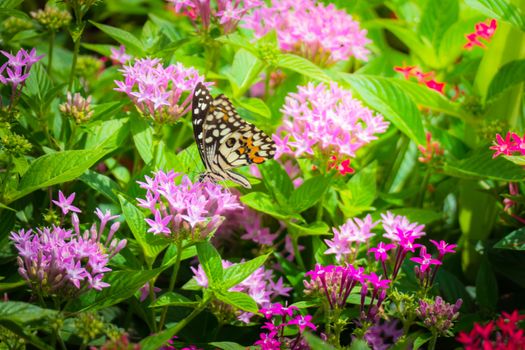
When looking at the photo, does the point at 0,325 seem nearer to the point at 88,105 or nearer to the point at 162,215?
the point at 162,215

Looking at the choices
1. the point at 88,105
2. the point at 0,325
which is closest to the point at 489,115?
the point at 88,105

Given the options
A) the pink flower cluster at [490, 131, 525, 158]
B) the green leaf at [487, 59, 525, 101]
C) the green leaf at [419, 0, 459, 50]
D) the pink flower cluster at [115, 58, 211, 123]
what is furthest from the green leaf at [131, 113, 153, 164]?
the green leaf at [419, 0, 459, 50]

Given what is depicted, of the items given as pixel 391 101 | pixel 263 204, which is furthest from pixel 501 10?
pixel 263 204

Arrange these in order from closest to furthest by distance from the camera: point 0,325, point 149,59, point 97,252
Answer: point 0,325 < point 97,252 < point 149,59

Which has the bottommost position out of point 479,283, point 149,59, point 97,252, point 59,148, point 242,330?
point 242,330

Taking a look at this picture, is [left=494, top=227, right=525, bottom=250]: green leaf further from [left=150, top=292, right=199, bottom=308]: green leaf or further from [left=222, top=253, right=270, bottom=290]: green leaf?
[left=150, top=292, right=199, bottom=308]: green leaf

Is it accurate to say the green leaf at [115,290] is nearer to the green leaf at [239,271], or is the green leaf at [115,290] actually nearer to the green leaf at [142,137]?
the green leaf at [239,271]

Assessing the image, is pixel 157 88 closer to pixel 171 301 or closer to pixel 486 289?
pixel 171 301
